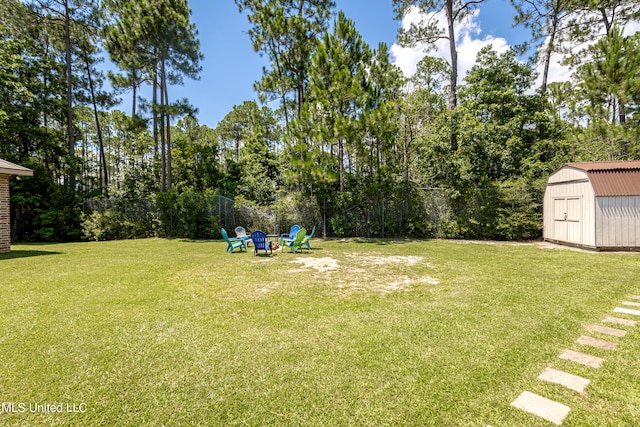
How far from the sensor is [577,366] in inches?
85.4

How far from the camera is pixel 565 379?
6.58ft

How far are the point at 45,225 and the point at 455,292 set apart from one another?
16.5 m

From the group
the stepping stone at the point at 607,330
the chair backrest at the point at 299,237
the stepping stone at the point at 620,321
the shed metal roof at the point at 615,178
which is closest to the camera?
the stepping stone at the point at 607,330

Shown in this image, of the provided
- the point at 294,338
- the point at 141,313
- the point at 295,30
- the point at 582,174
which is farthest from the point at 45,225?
the point at 582,174

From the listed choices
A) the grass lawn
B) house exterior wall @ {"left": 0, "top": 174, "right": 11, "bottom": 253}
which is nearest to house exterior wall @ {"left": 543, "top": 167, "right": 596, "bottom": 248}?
the grass lawn

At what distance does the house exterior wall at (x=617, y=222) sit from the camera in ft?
24.1

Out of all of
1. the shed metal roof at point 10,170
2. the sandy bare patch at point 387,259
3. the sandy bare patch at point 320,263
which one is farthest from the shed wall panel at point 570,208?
the shed metal roof at point 10,170

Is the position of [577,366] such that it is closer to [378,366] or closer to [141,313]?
[378,366]

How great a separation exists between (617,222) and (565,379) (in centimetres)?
834

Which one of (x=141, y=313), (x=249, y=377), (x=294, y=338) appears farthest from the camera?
(x=141, y=313)

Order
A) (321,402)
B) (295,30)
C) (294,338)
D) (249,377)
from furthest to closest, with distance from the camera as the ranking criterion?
(295,30)
(294,338)
(249,377)
(321,402)

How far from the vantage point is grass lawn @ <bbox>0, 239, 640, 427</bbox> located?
173 centimetres

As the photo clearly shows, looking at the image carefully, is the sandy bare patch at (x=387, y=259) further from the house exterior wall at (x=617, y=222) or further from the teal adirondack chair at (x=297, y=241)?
the house exterior wall at (x=617, y=222)

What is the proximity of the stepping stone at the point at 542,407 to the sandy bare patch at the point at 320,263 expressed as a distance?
403cm
